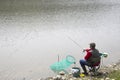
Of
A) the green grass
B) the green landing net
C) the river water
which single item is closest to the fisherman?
the green grass

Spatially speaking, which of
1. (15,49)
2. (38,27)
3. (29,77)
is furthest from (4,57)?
(38,27)

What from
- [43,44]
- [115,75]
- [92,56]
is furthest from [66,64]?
A: [43,44]

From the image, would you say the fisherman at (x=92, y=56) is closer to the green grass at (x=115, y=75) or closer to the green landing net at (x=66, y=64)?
the green grass at (x=115, y=75)

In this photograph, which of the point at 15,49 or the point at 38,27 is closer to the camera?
the point at 15,49

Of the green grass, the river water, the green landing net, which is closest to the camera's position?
the green grass

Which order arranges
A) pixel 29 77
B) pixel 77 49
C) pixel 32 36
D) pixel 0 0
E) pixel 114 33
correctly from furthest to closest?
pixel 0 0 → pixel 114 33 → pixel 32 36 → pixel 77 49 → pixel 29 77

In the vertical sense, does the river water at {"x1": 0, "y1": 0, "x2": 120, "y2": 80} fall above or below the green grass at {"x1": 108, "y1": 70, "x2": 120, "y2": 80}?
above

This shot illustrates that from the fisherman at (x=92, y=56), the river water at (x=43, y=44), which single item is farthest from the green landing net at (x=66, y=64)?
the fisherman at (x=92, y=56)

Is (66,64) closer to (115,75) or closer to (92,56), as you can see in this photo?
(92,56)

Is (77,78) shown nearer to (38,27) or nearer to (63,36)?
(63,36)

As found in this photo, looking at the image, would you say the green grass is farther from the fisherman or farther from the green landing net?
the green landing net

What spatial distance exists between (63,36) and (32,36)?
9.04 ft

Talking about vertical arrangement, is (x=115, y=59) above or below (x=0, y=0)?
below

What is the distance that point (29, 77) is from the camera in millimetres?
13633
